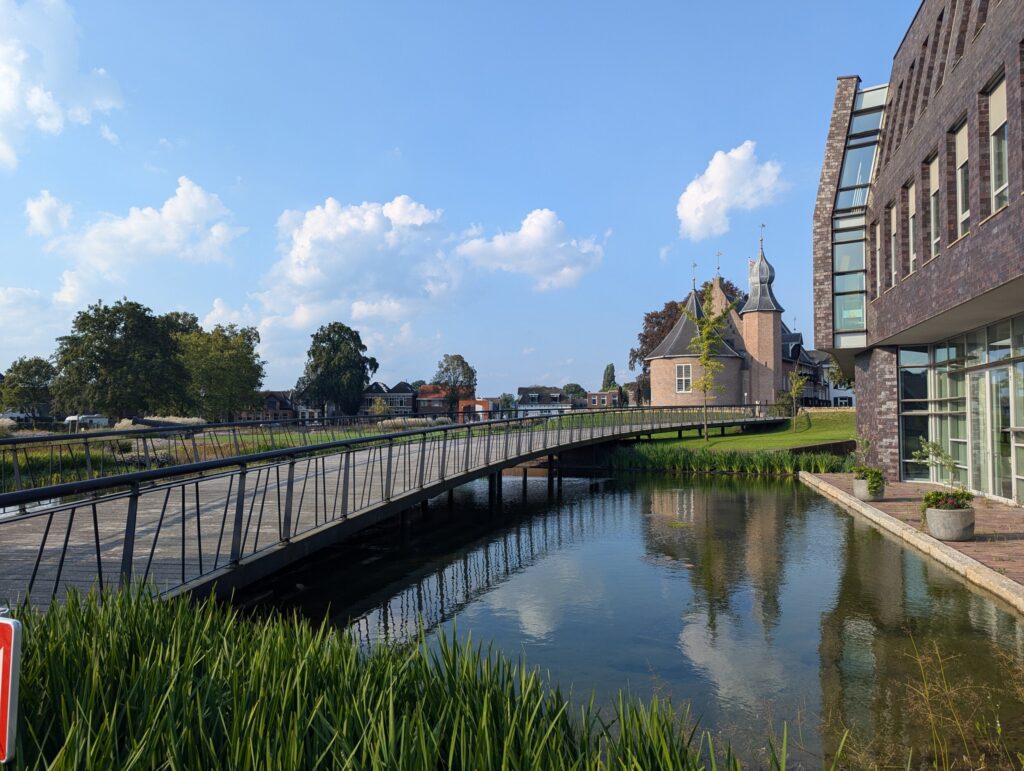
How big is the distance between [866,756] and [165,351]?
62.1 meters

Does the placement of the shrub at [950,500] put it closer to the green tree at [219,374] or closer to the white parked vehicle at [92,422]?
the white parked vehicle at [92,422]

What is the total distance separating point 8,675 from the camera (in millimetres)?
2137

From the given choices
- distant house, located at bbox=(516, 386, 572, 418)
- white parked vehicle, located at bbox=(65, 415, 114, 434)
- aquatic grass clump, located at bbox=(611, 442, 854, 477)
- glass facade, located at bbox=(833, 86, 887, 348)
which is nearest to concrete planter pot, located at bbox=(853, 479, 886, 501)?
glass facade, located at bbox=(833, 86, 887, 348)

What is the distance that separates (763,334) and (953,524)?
46.9 m

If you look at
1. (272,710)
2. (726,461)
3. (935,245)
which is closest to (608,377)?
(726,461)

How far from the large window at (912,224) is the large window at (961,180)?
2.34m

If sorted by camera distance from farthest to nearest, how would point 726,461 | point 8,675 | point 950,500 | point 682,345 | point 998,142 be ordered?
point 682,345
point 726,461
point 998,142
point 950,500
point 8,675

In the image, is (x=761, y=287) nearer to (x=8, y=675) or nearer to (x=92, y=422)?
(x=92, y=422)

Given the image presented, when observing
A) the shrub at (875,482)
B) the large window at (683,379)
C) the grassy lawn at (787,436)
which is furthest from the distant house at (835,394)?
the shrub at (875,482)

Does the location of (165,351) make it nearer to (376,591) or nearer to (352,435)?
(352,435)

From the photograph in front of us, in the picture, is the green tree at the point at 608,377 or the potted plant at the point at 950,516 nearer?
the potted plant at the point at 950,516

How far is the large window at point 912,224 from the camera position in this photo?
57.9 ft

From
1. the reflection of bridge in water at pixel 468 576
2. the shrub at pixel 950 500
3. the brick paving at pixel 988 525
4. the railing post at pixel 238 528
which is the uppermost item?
the railing post at pixel 238 528

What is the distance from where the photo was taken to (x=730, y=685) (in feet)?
21.4
